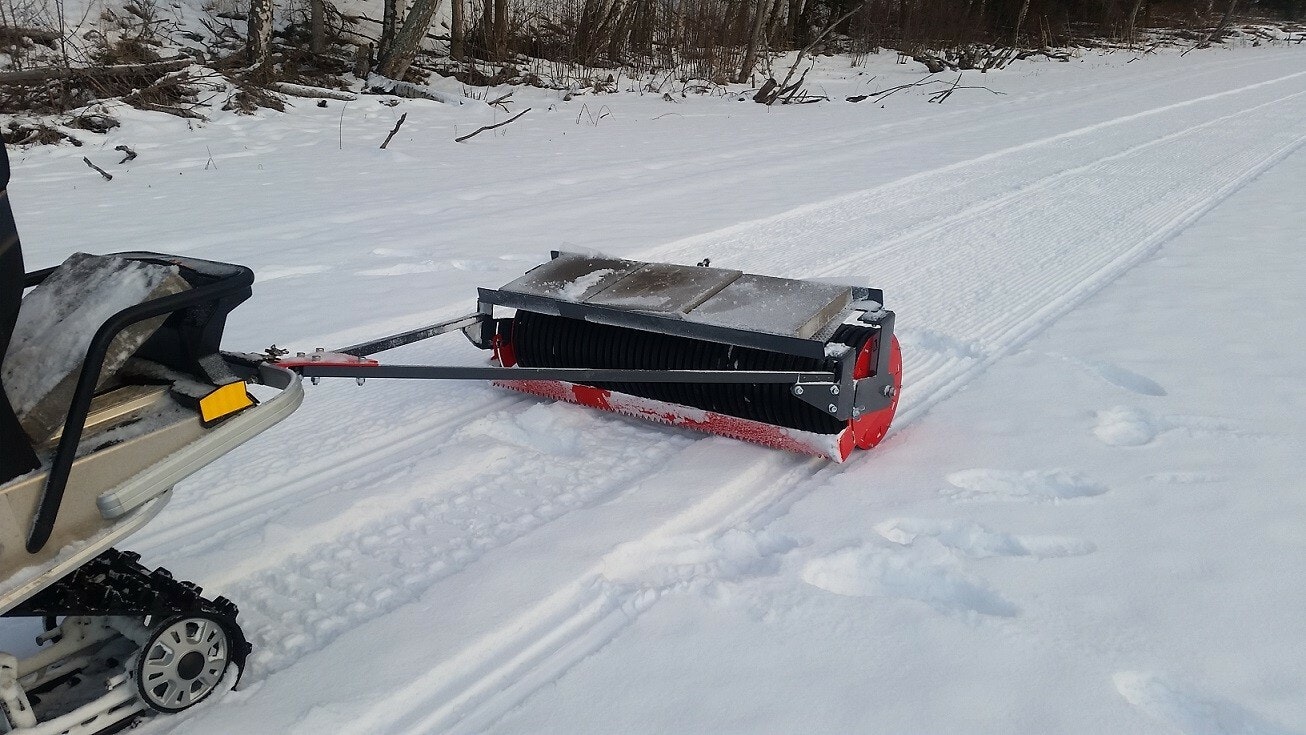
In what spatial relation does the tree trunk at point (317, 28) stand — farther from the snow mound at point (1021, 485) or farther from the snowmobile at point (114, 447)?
the snow mound at point (1021, 485)

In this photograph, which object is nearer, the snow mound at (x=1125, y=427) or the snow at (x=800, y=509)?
the snow at (x=800, y=509)

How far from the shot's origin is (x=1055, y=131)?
1007 cm

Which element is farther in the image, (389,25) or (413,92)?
(389,25)

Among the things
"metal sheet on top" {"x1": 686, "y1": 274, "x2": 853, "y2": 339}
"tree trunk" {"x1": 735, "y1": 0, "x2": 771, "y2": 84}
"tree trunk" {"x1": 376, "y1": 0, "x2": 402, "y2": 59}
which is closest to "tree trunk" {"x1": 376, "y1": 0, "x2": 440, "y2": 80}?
"tree trunk" {"x1": 376, "y1": 0, "x2": 402, "y2": 59}

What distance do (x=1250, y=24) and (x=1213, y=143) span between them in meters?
26.8

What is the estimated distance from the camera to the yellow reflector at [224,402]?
1.80m

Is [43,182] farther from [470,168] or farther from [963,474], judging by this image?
[963,474]

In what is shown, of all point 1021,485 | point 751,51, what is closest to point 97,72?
point 751,51

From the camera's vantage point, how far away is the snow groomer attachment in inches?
109

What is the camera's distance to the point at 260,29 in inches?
427

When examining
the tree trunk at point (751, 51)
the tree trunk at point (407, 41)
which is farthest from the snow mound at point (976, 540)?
the tree trunk at point (751, 51)

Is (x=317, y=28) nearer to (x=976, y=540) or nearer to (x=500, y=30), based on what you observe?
(x=500, y=30)

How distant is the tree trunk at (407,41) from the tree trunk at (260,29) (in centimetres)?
155

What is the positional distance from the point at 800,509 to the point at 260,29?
A: 34.7 ft
